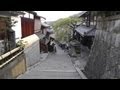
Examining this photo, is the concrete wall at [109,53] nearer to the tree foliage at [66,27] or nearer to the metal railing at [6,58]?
the metal railing at [6,58]

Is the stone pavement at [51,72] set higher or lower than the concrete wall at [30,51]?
lower

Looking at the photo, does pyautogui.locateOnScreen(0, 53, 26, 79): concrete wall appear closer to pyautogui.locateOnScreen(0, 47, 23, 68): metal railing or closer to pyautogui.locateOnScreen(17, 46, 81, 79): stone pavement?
pyautogui.locateOnScreen(0, 47, 23, 68): metal railing

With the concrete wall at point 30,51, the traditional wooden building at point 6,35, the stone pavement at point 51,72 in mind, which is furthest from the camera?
the concrete wall at point 30,51

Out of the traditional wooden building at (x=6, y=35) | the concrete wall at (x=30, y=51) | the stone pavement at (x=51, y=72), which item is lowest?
the stone pavement at (x=51, y=72)

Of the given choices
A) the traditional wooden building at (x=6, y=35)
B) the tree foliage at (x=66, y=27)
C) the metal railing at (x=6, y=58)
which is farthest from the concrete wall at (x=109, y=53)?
the tree foliage at (x=66, y=27)

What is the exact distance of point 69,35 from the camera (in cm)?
4219

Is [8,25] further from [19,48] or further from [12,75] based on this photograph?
[12,75]

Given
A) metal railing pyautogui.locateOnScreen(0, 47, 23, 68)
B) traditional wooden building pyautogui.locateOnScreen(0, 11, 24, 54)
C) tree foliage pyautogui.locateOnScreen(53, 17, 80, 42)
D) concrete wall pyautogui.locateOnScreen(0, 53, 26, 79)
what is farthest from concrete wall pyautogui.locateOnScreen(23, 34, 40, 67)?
tree foliage pyautogui.locateOnScreen(53, 17, 80, 42)

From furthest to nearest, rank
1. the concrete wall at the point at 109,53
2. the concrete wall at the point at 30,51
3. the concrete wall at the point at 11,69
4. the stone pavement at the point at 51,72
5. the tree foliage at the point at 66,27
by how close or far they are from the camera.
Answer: the tree foliage at the point at 66,27, the concrete wall at the point at 30,51, the stone pavement at the point at 51,72, the concrete wall at the point at 109,53, the concrete wall at the point at 11,69

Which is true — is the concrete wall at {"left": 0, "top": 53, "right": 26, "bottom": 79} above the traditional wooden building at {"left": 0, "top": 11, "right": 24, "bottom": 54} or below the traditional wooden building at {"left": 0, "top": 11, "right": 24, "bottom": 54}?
below

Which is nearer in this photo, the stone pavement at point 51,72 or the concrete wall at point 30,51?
the stone pavement at point 51,72

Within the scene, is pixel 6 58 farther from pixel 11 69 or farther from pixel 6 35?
pixel 6 35
